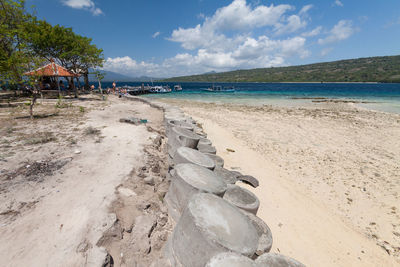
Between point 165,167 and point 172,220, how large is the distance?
2.45 m

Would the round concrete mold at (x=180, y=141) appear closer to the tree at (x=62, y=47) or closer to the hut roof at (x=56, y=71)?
the tree at (x=62, y=47)

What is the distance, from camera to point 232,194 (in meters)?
4.56

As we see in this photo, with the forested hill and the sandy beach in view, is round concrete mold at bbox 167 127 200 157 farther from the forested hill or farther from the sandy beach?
the forested hill

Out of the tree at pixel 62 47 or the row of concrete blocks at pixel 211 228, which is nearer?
the row of concrete blocks at pixel 211 228

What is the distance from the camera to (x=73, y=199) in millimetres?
3736

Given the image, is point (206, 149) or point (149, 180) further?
point (206, 149)

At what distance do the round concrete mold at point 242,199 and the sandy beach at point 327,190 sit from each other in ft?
1.84

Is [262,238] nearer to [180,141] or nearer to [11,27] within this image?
[180,141]

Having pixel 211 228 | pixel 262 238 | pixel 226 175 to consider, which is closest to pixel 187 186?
pixel 211 228

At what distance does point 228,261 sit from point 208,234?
441 mm

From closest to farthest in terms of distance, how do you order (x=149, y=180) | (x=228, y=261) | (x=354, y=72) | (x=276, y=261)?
1. (x=228, y=261)
2. (x=276, y=261)
3. (x=149, y=180)
4. (x=354, y=72)

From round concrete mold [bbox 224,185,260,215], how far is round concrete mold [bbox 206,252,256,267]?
1.86 metres

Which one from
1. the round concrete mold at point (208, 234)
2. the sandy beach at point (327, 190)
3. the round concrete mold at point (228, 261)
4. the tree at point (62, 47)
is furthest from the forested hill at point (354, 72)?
the round concrete mold at point (228, 261)

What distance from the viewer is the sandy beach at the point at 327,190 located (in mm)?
3822
